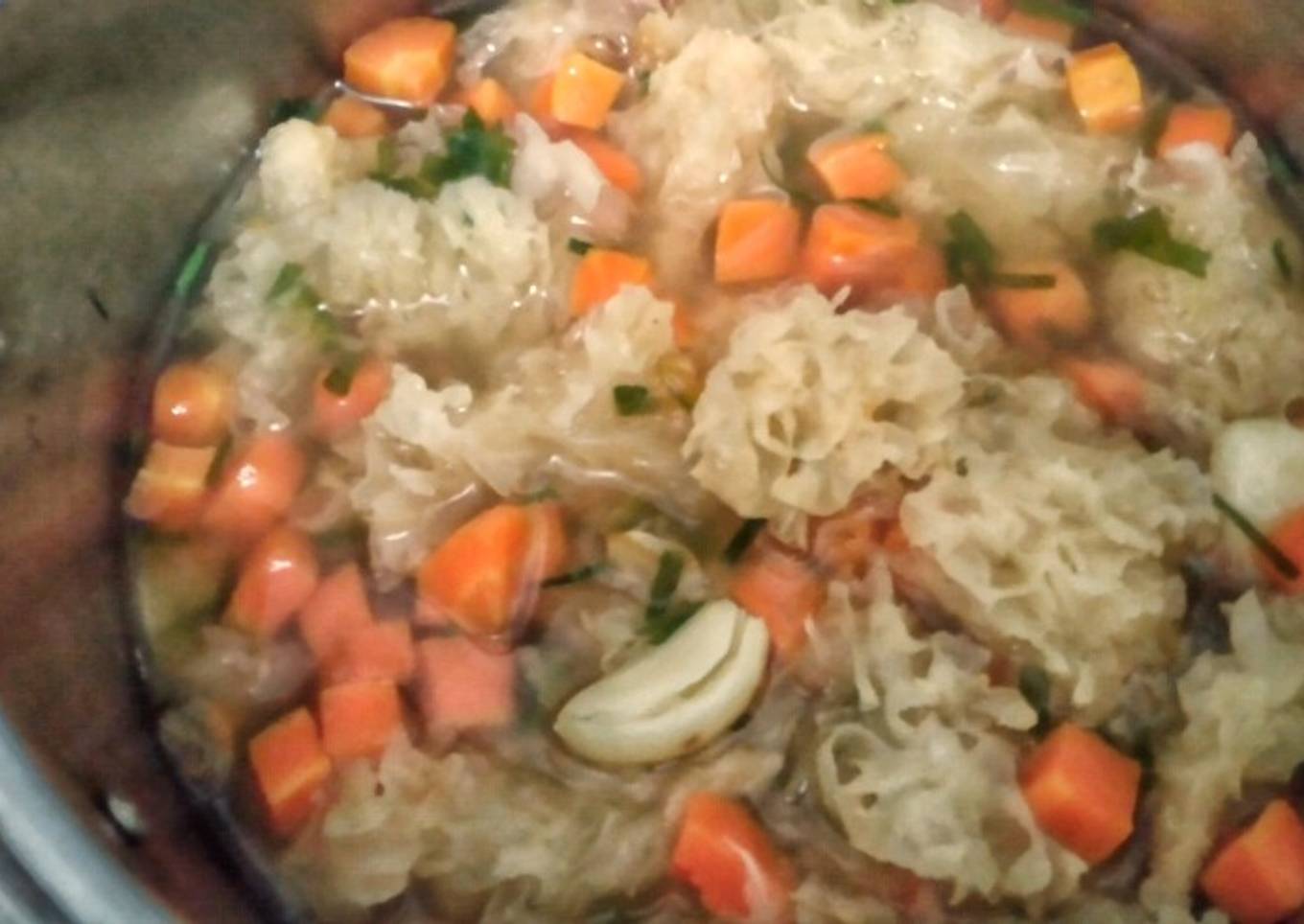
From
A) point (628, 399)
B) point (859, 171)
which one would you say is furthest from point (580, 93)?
point (628, 399)

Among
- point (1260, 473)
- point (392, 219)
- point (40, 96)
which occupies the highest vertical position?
point (40, 96)

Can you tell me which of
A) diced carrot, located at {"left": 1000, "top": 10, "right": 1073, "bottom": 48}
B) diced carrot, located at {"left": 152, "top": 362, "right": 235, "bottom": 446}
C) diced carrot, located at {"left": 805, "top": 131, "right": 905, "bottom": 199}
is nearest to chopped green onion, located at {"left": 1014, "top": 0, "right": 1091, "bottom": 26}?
diced carrot, located at {"left": 1000, "top": 10, "right": 1073, "bottom": 48}

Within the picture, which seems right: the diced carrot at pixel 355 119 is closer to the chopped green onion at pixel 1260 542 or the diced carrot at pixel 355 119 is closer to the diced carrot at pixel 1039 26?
the diced carrot at pixel 1039 26

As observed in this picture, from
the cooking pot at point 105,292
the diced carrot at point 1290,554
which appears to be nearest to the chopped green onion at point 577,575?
the cooking pot at point 105,292

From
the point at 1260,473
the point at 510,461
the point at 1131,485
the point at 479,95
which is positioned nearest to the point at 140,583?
the point at 510,461

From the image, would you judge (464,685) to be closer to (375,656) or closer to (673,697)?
(375,656)

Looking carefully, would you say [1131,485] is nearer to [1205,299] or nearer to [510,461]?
[1205,299]
